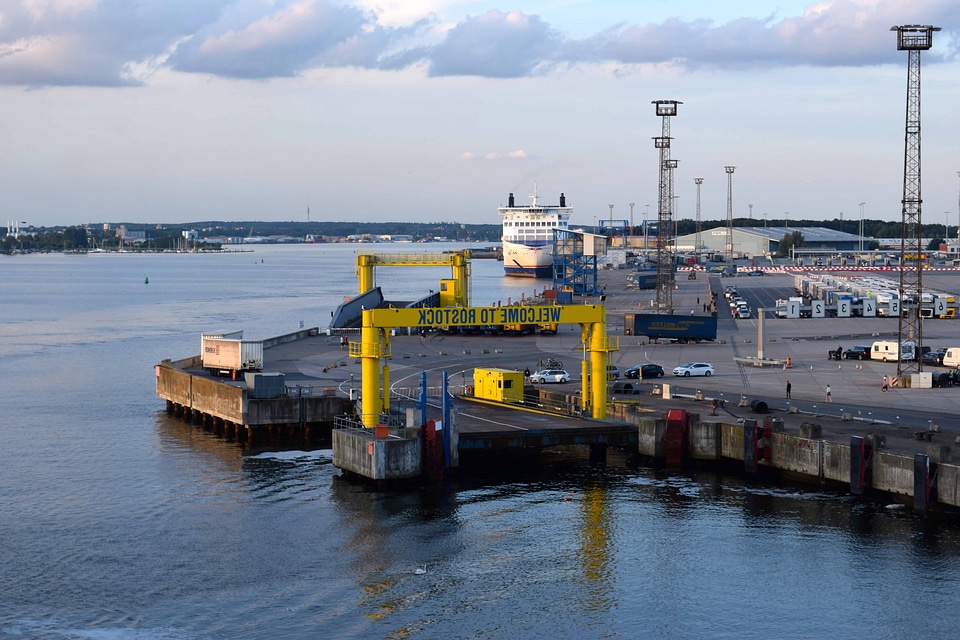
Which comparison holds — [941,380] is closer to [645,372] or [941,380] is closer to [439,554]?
[645,372]

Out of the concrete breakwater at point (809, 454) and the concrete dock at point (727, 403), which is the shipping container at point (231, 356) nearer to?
the concrete dock at point (727, 403)

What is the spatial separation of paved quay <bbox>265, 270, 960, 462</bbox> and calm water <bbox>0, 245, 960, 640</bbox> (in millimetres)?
6955

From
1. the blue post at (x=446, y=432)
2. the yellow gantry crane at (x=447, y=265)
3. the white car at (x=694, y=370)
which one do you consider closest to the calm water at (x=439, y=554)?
the blue post at (x=446, y=432)

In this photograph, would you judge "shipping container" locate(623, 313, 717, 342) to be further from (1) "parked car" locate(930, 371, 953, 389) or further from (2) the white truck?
(2) the white truck

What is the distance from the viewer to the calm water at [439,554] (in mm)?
28828

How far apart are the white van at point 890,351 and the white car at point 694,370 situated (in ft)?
42.9

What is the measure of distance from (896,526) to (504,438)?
562 inches

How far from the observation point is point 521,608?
97.5 ft

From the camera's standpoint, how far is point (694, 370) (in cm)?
6341

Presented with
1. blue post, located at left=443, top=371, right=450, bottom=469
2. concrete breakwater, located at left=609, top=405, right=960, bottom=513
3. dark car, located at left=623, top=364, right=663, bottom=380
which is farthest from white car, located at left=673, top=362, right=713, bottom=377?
blue post, located at left=443, top=371, right=450, bottom=469

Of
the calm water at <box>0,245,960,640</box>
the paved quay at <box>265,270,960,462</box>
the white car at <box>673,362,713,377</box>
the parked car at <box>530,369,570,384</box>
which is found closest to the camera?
the calm water at <box>0,245,960,640</box>

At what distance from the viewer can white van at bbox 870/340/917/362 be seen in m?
68.2

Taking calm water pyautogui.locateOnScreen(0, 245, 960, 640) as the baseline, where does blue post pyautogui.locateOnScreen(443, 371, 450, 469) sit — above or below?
above

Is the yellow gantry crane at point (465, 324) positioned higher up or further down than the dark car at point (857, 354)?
higher up
